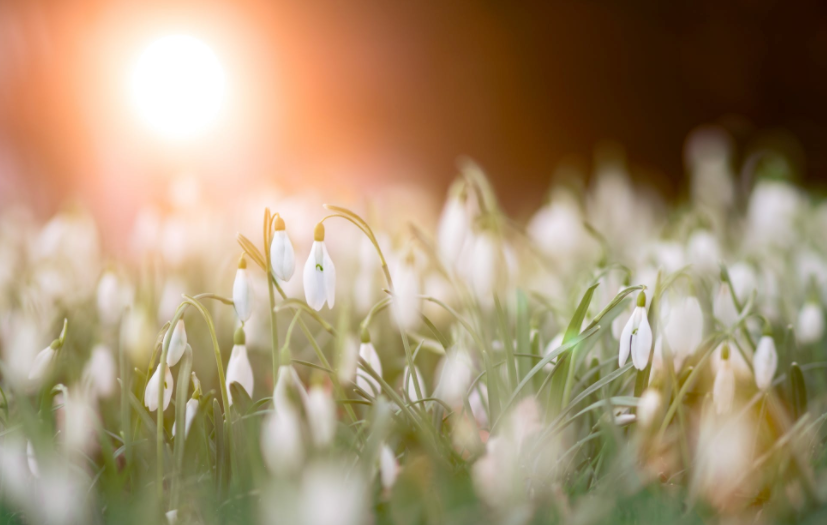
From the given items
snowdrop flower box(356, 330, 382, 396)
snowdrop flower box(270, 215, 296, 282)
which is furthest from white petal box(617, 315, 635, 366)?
snowdrop flower box(270, 215, 296, 282)

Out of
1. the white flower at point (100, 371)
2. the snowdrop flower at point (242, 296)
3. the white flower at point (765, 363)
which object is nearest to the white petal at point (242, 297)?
the snowdrop flower at point (242, 296)

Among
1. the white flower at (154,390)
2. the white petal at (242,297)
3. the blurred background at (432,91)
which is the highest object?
the blurred background at (432,91)

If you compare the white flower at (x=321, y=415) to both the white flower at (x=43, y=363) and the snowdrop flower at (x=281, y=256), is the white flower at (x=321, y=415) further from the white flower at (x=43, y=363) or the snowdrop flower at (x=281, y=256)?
the white flower at (x=43, y=363)

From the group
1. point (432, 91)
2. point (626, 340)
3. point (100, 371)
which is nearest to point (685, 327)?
point (626, 340)

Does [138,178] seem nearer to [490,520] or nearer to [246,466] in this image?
[246,466]

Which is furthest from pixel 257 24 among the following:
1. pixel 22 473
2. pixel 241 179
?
pixel 22 473

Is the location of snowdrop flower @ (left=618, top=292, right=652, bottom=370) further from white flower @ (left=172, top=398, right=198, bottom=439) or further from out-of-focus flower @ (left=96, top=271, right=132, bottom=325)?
out-of-focus flower @ (left=96, top=271, right=132, bottom=325)
